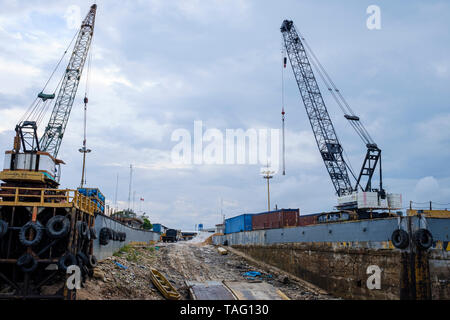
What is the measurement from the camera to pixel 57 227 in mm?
19203

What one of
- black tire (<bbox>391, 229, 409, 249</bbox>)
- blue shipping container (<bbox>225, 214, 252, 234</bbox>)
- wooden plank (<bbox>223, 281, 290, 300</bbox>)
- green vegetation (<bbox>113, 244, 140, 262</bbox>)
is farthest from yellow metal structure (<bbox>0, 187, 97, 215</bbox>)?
blue shipping container (<bbox>225, 214, 252, 234</bbox>)

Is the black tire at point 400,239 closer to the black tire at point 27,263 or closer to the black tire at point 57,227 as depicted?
the black tire at point 57,227

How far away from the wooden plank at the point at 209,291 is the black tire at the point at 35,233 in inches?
409

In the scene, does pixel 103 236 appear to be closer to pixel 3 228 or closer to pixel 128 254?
pixel 128 254

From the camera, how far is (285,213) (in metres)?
39.8

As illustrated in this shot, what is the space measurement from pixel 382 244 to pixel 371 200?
12.5m

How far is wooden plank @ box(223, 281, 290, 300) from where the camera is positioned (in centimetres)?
2323

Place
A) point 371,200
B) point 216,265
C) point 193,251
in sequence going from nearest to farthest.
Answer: point 371,200
point 216,265
point 193,251

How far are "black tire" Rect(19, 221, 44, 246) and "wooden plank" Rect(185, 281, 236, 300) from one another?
34.1 ft

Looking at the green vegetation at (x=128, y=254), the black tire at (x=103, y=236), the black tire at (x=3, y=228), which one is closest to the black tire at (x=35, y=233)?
the black tire at (x=3, y=228)
